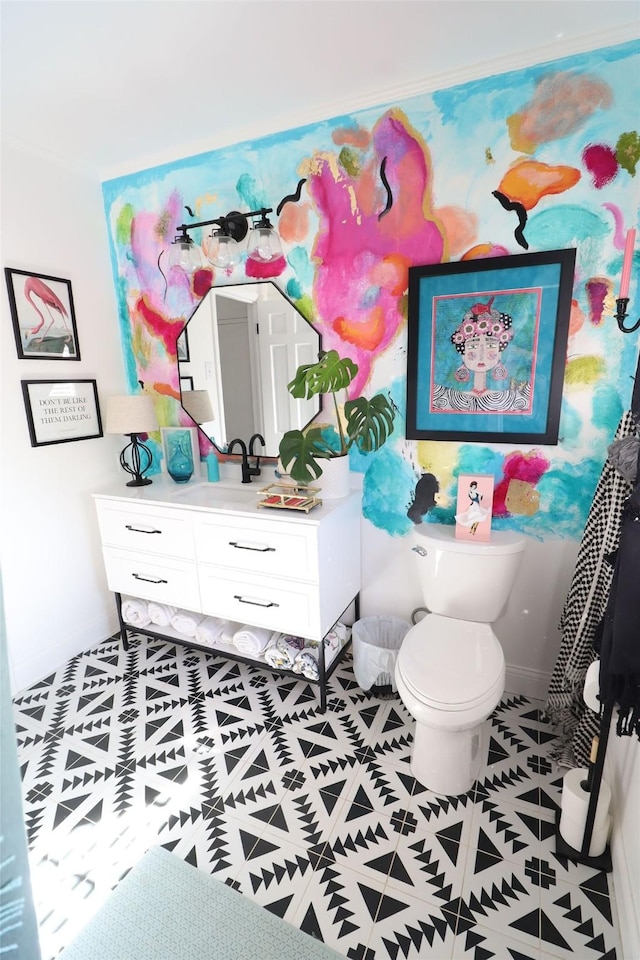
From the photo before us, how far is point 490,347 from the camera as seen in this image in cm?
184

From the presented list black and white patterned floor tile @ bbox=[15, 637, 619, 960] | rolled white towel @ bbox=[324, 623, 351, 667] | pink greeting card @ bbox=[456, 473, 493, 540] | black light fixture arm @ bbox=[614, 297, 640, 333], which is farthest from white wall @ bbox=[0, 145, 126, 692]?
black light fixture arm @ bbox=[614, 297, 640, 333]

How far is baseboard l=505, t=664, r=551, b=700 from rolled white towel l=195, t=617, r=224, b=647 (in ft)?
4.37

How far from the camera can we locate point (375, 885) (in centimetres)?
137

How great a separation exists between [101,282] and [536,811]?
2.98 m

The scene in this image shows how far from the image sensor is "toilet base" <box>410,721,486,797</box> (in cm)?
159

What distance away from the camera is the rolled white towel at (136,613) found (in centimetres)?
241

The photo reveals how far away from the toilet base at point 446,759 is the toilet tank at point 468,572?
41cm

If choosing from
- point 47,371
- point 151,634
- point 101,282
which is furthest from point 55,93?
point 151,634

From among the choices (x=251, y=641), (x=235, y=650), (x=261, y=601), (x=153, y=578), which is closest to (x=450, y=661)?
(x=261, y=601)

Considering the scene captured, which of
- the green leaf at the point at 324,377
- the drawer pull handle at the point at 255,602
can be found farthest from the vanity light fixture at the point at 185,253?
the drawer pull handle at the point at 255,602

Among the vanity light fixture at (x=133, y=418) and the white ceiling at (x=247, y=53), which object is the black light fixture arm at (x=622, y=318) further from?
the vanity light fixture at (x=133, y=418)

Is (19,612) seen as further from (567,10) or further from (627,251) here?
(567,10)

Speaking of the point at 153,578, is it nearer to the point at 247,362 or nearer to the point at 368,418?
the point at 247,362

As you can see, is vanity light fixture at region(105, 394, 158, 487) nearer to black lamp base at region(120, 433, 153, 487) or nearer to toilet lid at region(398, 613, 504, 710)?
black lamp base at region(120, 433, 153, 487)
